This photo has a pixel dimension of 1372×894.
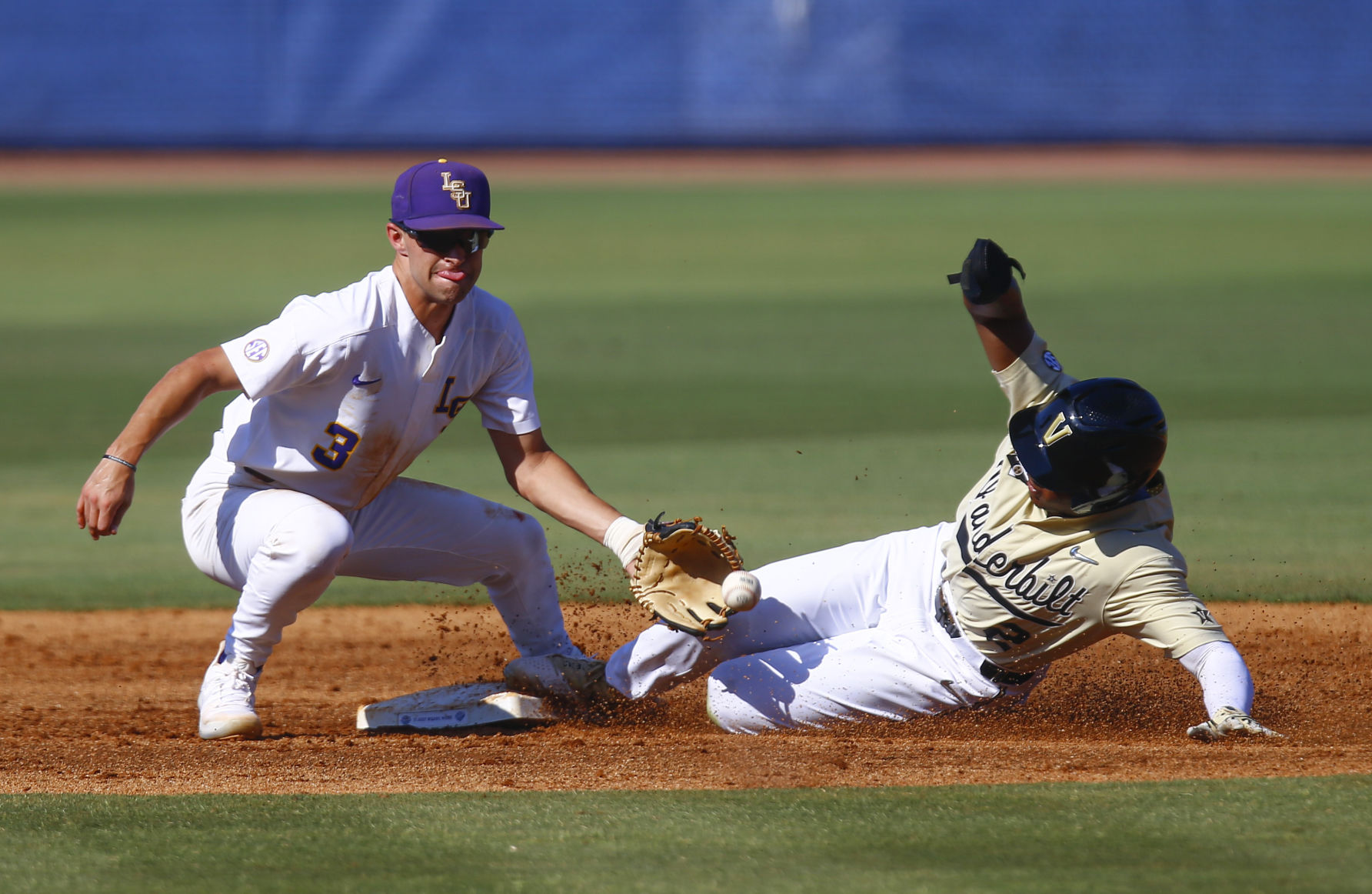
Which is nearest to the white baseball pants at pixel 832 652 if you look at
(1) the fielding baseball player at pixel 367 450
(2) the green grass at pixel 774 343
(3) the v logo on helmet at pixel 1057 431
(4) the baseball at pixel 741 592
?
(4) the baseball at pixel 741 592

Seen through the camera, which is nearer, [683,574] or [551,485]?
[683,574]

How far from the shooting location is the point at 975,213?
954 inches

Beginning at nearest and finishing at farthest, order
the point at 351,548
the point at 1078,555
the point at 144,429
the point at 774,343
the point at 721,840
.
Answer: the point at 721,840 < the point at 1078,555 < the point at 144,429 < the point at 351,548 < the point at 774,343

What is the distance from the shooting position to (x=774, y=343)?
47.5 ft

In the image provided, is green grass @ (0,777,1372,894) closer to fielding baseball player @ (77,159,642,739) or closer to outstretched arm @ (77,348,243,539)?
outstretched arm @ (77,348,243,539)

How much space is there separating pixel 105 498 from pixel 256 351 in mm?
571

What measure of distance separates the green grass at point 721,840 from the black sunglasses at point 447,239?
1667 millimetres

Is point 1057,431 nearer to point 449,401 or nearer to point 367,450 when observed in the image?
point 449,401

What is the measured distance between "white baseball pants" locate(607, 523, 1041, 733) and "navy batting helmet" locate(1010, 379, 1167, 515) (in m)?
0.68

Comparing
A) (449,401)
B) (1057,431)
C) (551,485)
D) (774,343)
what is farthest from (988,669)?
(774,343)

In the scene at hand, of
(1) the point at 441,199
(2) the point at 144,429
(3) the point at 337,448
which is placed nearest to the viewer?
(2) the point at 144,429

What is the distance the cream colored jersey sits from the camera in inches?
157

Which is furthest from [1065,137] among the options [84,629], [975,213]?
[84,629]

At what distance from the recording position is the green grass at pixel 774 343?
776 cm
